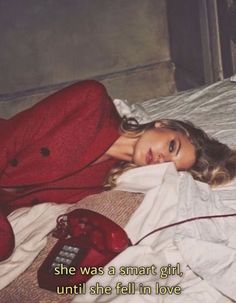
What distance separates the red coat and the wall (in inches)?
77.5

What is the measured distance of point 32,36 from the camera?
11.5ft

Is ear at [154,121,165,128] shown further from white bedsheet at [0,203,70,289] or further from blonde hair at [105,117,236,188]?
white bedsheet at [0,203,70,289]

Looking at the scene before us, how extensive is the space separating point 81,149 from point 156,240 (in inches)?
19.7

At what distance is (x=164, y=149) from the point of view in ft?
5.29

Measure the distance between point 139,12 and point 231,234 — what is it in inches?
108

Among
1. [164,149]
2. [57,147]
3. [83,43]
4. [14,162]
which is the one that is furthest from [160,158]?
[83,43]

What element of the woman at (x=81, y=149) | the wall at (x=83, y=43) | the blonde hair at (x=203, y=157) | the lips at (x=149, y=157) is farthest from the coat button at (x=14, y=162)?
the wall at (x=83, y=43)

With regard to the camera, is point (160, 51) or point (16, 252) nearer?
point (16, 252)

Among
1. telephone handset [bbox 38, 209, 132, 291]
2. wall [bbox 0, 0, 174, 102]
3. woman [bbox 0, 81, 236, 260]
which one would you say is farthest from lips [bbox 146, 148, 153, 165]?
wall [bbox 0, 0, 174, 102]

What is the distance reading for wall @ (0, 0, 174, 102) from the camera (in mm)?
3477

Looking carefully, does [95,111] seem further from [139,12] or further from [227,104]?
[139,12]

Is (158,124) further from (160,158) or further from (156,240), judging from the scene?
(156,240)

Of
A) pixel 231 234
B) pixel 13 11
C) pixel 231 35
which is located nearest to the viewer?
pixel 231 234

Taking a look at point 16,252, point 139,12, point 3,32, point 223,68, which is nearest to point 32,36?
point 3,32
